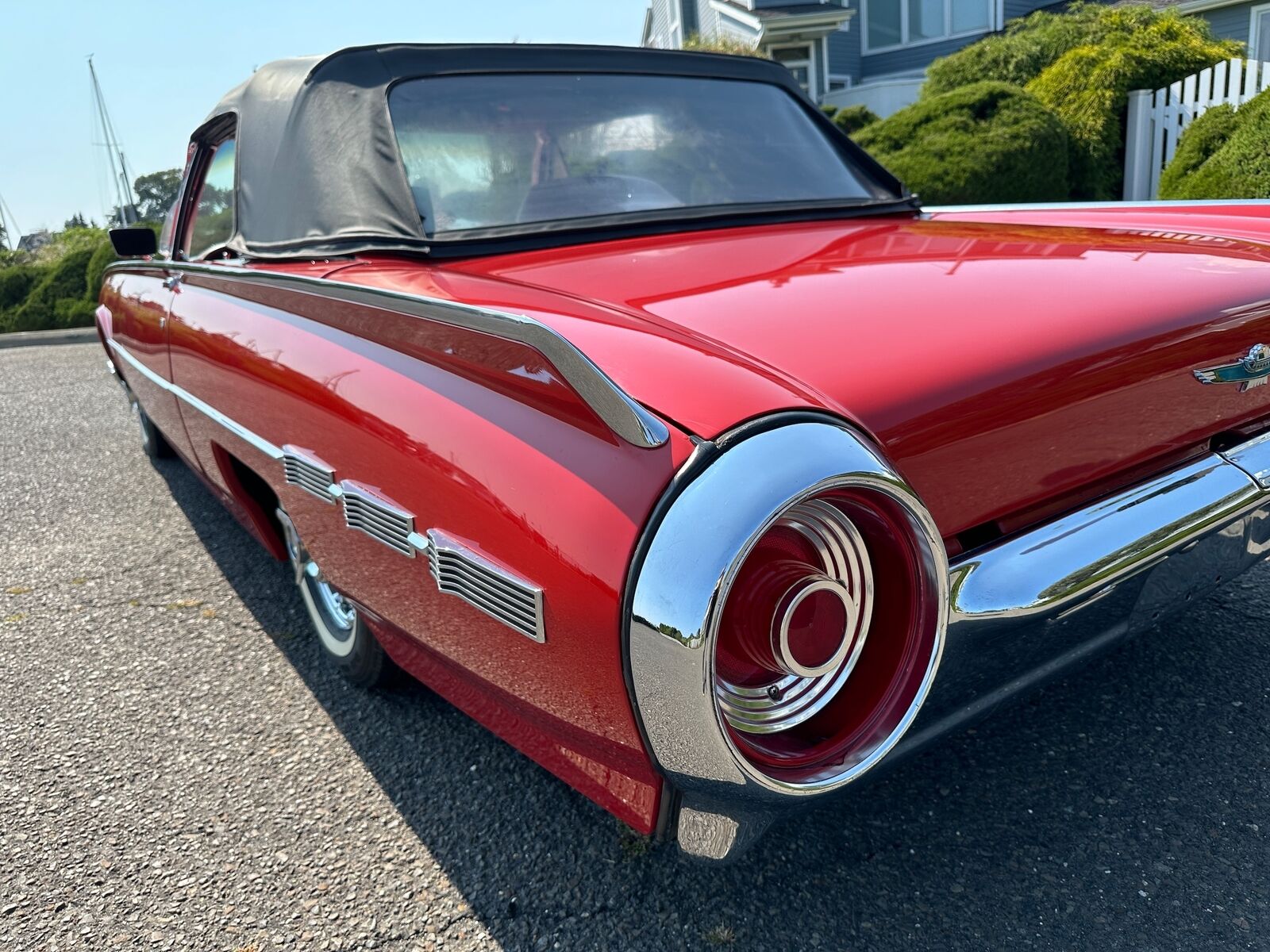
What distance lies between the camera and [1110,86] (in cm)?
802

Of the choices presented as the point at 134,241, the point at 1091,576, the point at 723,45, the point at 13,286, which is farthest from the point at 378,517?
the point at 723,45

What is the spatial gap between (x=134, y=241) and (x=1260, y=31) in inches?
569

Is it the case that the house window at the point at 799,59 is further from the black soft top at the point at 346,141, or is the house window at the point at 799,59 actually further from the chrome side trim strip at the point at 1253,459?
the chrome side trim strip at the point at 1253,459

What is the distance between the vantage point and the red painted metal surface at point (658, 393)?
4.03 feet

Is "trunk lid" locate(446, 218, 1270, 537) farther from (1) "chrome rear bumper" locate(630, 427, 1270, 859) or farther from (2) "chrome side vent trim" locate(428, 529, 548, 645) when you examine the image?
(2) "chrome side vent trim" locate(428, 529, 548, 645)

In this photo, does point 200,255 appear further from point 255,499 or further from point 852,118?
point 852,118

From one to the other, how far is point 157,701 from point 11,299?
35.9 feet

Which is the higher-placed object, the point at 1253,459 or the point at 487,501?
Answer: the point at 487,501

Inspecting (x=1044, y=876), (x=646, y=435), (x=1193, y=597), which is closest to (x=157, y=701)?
(x=646, y=435)

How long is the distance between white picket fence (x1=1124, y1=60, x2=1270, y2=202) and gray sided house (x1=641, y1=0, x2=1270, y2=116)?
718 centimetres

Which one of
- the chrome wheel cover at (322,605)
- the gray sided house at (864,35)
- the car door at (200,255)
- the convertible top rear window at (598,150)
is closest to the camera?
the convertible top rear window at (598,150)

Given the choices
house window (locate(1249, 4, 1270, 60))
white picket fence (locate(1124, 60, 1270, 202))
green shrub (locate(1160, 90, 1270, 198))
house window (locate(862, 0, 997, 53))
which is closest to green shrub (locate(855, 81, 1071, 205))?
white picket fence (locate(1124, 60, 1270, 202))

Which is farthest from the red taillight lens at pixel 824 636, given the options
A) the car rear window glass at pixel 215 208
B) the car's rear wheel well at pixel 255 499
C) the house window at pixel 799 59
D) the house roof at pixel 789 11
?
the house window at pixel 799 59

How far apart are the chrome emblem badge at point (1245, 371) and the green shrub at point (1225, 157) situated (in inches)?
190
